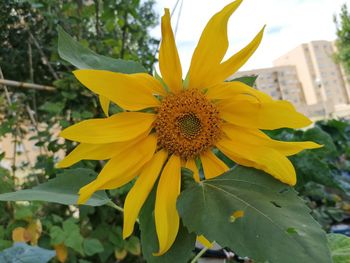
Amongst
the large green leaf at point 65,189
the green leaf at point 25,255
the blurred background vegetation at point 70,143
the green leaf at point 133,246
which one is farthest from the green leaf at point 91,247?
the large green leaf at point 65,189

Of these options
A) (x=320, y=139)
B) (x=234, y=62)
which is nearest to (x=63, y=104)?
(x=320, y=139)

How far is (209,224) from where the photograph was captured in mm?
289

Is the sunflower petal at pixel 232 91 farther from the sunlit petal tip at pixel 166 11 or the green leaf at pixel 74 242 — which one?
the green leaf at pixel 74 242

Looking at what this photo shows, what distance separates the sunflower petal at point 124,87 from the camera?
323mm

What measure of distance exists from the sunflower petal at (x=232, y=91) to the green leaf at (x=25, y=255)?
1.37ft

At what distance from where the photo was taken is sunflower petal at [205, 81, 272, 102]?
0.36m

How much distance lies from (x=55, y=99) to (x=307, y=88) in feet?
105

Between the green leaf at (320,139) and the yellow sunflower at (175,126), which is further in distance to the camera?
the green leaf at (320,139)

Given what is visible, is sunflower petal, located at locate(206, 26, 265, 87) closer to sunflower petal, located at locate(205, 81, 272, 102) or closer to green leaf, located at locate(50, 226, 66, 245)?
sunflower petal, located at locate(205, 81, 272, 102)

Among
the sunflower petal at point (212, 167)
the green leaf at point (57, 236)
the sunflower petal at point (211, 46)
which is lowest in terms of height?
the green leaf at point (57, 236)

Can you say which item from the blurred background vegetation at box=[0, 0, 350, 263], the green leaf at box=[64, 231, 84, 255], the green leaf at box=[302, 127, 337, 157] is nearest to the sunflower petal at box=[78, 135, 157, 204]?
the blurred background vegetation at box=[0, 0, 350, 263]

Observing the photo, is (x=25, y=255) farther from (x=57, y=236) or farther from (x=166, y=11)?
(x=166, y=11)

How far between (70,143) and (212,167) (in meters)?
0.98

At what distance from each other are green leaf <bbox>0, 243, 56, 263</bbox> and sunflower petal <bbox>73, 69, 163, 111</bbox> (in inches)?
14.9
